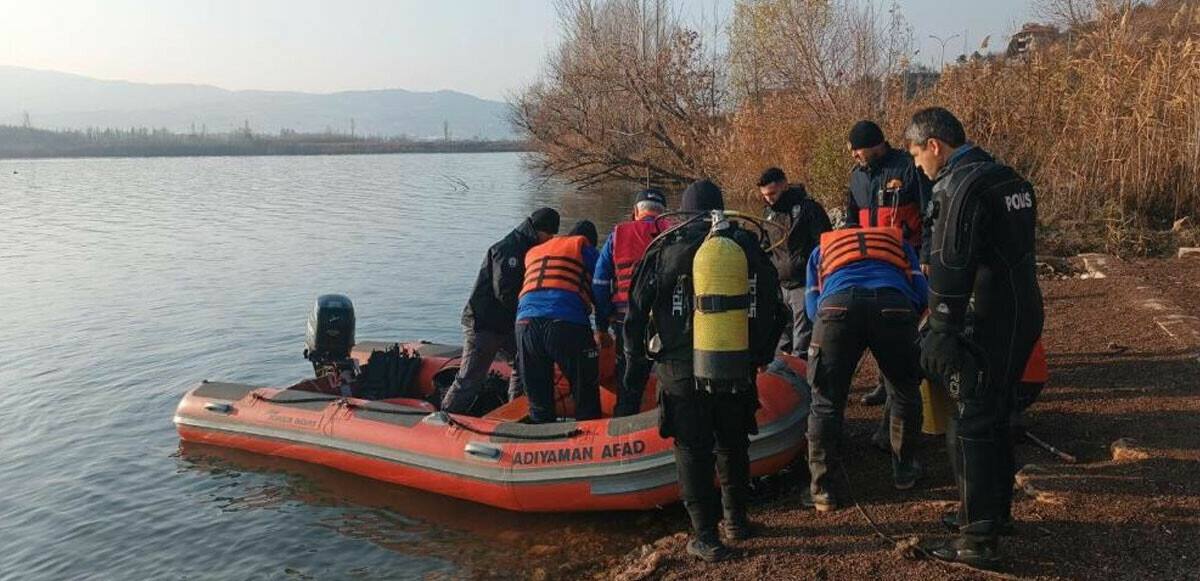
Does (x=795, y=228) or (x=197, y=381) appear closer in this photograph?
(x=795, y=228)

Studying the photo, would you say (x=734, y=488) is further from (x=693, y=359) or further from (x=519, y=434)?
(x=519, y=434)

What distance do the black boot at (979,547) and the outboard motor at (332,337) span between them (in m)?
5.23

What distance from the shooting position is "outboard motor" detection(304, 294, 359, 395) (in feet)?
24.3

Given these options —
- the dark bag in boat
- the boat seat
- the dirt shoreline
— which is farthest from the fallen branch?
the dark bag in boat

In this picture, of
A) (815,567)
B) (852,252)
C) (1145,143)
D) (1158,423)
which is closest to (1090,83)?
(1145,143)

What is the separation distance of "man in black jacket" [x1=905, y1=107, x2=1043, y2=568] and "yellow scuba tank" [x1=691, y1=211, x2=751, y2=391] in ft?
2.39

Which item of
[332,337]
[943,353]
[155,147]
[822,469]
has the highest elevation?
[155,147]

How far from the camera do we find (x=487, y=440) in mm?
5641

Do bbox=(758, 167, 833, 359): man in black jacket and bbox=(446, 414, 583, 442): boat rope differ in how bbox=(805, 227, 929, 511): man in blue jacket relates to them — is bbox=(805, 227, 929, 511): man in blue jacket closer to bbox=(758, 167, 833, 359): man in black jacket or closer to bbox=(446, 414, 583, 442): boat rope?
bbox=(446, 414, 583, 442): boat rope

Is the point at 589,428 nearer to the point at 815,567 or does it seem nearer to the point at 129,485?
the point at 815,567

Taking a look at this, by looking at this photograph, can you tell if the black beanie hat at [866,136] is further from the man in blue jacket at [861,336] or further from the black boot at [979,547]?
the black boot at [979,547]

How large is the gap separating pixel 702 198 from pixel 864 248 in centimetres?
→ 83

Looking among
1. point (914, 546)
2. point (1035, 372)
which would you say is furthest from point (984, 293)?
point (1035, 372)

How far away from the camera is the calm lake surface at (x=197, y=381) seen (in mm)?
5535
